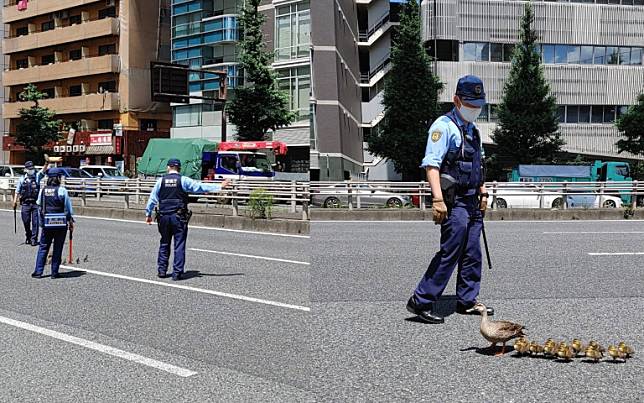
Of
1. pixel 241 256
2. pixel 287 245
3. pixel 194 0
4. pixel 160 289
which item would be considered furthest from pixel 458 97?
pixel 194 0

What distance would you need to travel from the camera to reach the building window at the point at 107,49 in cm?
4972

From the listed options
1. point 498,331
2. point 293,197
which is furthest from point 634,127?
point 498,331

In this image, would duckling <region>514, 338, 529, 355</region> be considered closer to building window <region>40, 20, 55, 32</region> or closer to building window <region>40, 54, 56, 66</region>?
building window <region>40, 20, 55, 32</region>

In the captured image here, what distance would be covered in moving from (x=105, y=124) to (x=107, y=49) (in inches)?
218

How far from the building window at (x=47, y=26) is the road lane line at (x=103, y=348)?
178 ft

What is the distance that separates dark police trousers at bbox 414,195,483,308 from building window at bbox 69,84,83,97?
52.0 meters

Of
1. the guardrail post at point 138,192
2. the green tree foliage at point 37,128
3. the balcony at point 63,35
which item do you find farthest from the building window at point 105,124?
the guardrail post at point 138,192

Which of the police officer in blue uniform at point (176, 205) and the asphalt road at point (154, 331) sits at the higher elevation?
the police officer in blue uniform at point (176, 205)

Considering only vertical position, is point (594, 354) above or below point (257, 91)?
below

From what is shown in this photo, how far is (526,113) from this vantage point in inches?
1284

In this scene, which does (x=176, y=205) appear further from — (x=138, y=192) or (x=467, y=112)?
(x=138, y=192)

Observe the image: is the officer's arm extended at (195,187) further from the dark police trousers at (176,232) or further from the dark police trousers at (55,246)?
the dark police trousers at (55,246)

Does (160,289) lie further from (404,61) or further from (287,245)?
(404,61)

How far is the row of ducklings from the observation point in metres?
4.11
